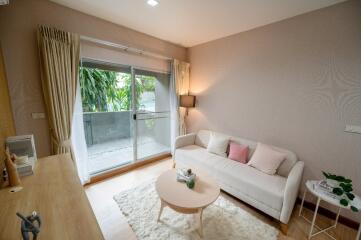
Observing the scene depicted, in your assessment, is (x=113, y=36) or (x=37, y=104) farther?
(x=113, y=36)

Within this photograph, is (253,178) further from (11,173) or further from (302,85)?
(11,173)

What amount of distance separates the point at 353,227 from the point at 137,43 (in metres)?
4.17

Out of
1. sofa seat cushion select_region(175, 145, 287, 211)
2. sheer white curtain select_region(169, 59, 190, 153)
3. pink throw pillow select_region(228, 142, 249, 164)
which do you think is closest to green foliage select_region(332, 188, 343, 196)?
sofa seat cushion select_region(175, 145, 287, 211)

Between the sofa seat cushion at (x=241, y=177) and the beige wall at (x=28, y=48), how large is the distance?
7.42 feet

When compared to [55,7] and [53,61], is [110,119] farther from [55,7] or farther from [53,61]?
[55,7]

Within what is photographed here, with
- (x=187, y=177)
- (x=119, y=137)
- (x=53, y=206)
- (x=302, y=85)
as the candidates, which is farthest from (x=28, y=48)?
(x=302, y=85)

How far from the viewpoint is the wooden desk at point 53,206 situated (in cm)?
79

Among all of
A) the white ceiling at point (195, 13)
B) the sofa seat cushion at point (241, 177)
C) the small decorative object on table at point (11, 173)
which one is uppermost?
the white ceiling at point (195, 13)

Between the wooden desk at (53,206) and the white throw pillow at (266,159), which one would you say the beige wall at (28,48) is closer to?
the wooden desk at (53,206)

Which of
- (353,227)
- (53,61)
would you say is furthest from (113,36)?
(353,227)

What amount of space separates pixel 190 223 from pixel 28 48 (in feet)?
9.76

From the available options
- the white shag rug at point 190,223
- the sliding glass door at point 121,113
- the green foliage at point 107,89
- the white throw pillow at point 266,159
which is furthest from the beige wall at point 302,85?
the green foliage at point 107,89

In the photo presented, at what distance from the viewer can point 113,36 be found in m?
2.54

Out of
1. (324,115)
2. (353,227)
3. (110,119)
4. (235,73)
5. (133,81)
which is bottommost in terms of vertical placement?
(353,227)
